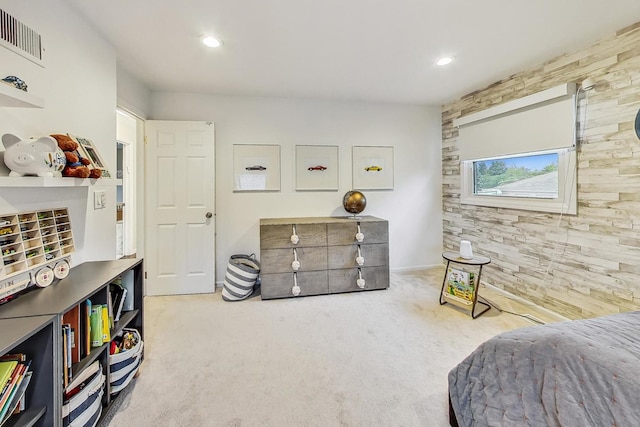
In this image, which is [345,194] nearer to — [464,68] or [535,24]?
[464,68]

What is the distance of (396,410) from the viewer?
154 cm

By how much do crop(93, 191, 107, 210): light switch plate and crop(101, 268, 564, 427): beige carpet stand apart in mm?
1096

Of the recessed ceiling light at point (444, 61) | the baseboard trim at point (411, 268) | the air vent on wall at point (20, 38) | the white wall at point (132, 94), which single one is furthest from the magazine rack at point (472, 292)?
the white wall at point (132, 94)

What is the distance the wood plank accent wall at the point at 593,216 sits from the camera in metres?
2.07

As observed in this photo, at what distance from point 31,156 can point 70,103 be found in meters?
0.69

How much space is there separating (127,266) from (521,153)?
344 cm

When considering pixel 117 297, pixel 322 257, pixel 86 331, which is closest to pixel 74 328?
pixel 86 331

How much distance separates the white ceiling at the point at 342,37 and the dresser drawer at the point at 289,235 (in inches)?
61.1

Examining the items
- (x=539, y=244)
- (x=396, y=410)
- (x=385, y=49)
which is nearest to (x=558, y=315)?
(x=539, y=244)

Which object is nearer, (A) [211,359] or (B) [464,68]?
(A) [211,359]

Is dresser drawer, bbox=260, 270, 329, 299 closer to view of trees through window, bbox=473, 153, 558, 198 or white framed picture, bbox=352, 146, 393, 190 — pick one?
white framed picture, bbox=352, 146, 393, 190

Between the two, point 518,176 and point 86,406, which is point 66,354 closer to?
point 86,406

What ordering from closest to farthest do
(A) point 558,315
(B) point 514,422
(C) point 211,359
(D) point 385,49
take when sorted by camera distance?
(B) point 514,422 < (C) point 211,359 < (D) point 385,49 < (A) point 558,315

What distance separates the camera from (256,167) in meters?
3.53
